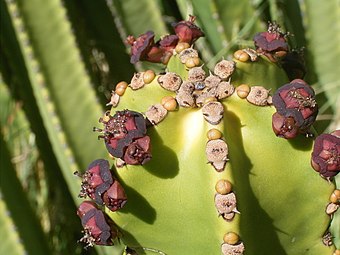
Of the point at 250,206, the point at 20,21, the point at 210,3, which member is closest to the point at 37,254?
the point at 20,21

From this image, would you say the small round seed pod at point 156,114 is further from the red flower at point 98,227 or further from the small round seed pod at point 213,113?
the red flower at point 98,227

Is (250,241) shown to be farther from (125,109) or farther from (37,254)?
(37,254)

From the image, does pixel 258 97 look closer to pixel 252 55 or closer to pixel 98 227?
pixel 252 55

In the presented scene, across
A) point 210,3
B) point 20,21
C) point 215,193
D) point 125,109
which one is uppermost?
point 20,21

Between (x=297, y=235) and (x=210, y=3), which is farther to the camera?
(x=210, y=3)

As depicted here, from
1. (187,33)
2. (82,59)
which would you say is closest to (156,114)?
(187,33)

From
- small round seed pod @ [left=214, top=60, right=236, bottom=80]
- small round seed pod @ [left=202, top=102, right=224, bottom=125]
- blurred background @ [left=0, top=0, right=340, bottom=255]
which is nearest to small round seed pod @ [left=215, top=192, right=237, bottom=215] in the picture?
small round seed pod @ [left=202, top=102, right=224, bottom=125]

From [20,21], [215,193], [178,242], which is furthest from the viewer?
[20,21]
